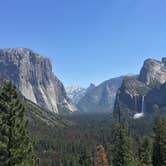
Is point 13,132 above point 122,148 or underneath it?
underneath

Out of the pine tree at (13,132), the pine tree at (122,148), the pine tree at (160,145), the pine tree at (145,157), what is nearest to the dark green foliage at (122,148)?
the pine tree at (122,148)

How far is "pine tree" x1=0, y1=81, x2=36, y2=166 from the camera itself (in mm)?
32250

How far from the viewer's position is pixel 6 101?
1324 inches

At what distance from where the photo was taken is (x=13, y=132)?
3266 centimetres

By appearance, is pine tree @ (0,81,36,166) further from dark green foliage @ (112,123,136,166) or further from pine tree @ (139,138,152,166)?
pine tree @ (139,138,152,166)

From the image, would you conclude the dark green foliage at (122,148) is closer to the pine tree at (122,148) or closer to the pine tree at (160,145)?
the pine tree at (122,148)

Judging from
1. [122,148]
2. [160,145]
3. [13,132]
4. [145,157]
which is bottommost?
[145,157]

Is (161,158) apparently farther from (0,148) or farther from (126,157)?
(0,148)

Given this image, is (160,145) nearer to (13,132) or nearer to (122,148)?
(122,148)

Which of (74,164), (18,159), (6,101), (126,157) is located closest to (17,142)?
(18,159)

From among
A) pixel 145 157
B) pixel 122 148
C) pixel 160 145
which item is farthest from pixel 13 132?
pixel 145 157

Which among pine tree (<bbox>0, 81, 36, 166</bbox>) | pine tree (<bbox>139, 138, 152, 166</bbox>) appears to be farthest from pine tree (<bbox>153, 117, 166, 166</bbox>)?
pine tree (<bbox>0, 81, 36, 166</bbox>)

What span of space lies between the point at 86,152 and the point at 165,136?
689 inches

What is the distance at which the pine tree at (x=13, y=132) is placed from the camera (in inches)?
1270
